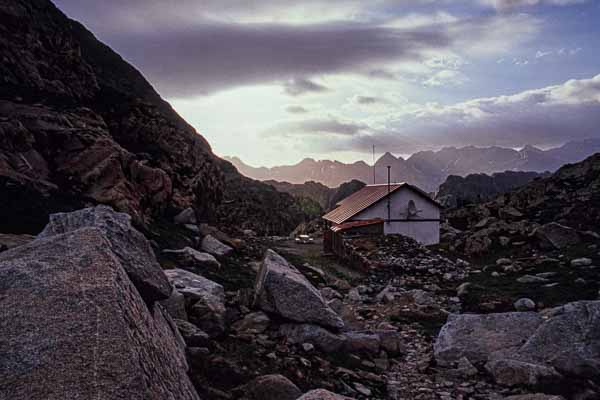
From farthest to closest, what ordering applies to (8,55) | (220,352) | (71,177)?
(8,55) → (71,177) → (220,352)

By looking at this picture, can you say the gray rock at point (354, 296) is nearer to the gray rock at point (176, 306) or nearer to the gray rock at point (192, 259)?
the gray rock at point (192, 259)

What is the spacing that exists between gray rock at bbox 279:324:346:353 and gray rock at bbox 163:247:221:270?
704 cm

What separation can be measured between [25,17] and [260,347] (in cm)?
3414

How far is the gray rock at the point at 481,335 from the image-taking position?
37.0 ft

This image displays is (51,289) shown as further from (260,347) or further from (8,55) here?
(8,55)

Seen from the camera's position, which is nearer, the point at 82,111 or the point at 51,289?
the point at 51,289

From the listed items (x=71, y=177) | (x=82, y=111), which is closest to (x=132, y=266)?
(x=71, y=177)

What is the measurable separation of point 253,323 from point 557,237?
1005 inches

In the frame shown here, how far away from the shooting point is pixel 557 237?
2866 cm

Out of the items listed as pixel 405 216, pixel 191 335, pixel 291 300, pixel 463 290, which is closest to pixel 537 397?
pixel 291 300

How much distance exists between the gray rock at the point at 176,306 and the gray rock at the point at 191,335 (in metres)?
0.45

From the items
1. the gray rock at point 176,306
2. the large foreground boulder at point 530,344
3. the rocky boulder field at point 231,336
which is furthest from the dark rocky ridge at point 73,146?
the large foreground boulder at point 530,344

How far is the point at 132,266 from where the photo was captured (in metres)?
6.94

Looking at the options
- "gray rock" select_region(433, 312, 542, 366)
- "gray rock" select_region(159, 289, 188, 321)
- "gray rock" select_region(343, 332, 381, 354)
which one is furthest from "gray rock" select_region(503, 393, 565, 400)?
"gray rock" select_region(159, 289, 188, 321)
